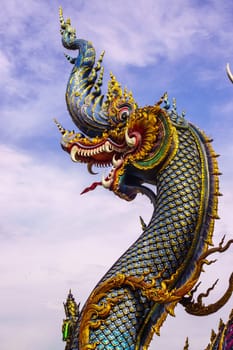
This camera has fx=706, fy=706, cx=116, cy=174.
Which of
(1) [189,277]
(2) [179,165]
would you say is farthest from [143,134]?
(1) [189,277]

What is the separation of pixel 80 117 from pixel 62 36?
1.76 m

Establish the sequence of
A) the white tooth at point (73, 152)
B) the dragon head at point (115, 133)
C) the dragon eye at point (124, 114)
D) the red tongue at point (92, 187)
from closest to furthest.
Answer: the dragon head at point (115, 133)
the dragon eye at point (124, 114)
the red tongue at point (92, 187)
the white tooth at point (73, 152)

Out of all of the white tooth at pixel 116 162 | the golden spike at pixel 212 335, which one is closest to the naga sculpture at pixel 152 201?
the white tooth at pixel 116 162

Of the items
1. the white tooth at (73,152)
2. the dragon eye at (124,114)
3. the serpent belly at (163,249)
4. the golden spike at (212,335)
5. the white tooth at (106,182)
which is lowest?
the golden spike at (212,335)

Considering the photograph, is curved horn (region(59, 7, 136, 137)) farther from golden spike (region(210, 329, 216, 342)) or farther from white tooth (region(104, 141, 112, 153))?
golden spike (region(210, 329, 216, 342))

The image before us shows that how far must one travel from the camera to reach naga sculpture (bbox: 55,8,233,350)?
8.12 m

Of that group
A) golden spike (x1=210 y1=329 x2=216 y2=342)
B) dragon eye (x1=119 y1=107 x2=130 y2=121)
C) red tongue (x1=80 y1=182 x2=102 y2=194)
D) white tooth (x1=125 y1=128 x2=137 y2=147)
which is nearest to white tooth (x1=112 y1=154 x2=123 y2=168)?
white tooth (x1=125 y1=128 x2=137 y2=147)

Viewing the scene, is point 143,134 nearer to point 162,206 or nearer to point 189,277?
point 162,206

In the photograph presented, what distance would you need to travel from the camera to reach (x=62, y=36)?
1084 cm

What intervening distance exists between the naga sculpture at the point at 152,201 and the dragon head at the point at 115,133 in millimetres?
13

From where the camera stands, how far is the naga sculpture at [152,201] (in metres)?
8.12

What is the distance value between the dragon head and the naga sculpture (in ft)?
0.04

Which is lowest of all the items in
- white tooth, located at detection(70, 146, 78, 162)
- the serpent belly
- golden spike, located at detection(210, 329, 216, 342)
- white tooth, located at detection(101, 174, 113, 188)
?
golden spike, located at detection(210, 329, 216, 342)

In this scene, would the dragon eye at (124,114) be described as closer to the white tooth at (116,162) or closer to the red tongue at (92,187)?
the white tooth at (116,162)
